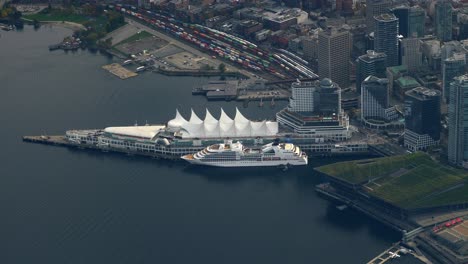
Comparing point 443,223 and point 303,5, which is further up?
point 303,5

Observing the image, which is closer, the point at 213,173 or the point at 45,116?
the point at 213,173

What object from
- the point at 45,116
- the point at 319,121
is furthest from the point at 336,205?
the point at 45,116

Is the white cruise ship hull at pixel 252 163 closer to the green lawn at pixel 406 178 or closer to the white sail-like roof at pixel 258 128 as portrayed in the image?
the white sail-like roof at pixel 258 128

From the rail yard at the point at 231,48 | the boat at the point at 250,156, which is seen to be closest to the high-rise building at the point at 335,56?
the rail yard at the point at 231,48

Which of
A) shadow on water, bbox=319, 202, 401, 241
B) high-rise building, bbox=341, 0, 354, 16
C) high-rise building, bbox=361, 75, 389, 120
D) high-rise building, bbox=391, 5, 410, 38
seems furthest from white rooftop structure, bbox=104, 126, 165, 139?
high-rise building, bbox=341, 0, 354, 16

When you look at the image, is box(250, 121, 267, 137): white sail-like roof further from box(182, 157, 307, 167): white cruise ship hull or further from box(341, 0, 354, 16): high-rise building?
box(341, 0, 354, 16): high-rise building

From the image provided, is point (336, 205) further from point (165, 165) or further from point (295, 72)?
point (295, 72)
